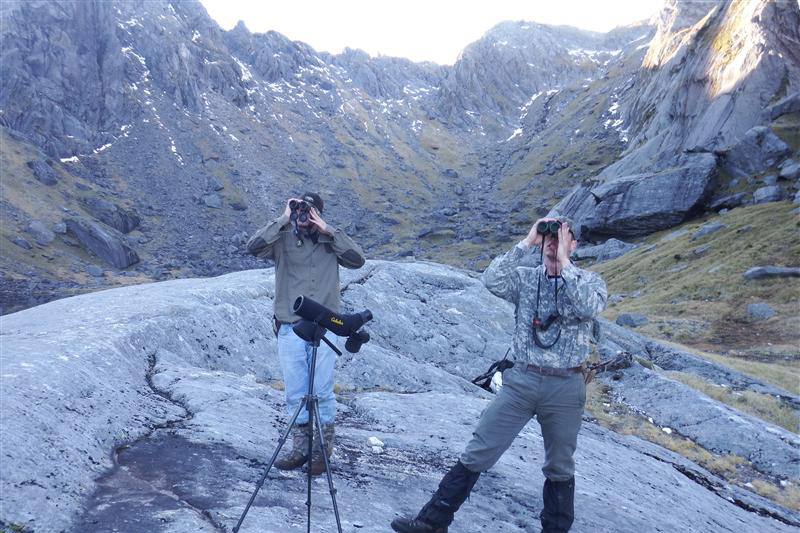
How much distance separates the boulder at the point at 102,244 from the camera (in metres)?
88.4

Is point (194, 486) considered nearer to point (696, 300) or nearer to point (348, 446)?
point (348, 446)

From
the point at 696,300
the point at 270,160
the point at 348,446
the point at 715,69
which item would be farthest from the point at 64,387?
the point at 270,160

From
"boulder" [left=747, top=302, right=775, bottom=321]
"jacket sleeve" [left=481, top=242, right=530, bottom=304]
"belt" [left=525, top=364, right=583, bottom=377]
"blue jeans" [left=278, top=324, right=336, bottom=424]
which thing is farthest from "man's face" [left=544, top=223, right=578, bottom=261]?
"boulder" [left=747, top=302, right=775, bottom=321]

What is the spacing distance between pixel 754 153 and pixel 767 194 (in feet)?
36.9

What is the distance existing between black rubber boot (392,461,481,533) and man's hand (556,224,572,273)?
2.86 meters

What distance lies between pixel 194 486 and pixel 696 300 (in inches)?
1999

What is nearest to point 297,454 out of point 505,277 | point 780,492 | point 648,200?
point 505,277

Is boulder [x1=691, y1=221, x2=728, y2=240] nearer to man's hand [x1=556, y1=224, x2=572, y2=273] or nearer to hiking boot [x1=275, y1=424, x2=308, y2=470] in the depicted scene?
man's hand [x1=556, y1=224, x2=572, y2=273]

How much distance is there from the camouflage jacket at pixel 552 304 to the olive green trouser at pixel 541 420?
26cm

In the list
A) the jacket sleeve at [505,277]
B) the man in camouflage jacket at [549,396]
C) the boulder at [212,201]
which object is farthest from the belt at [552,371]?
the boulder at [212,201]

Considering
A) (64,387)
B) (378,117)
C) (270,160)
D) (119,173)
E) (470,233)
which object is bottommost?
(64,387)

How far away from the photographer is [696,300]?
46.6m

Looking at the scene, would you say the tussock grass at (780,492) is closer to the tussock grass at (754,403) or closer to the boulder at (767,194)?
the tussock grass at (754,403)

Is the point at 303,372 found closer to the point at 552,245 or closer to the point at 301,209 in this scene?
the point at 301,209
